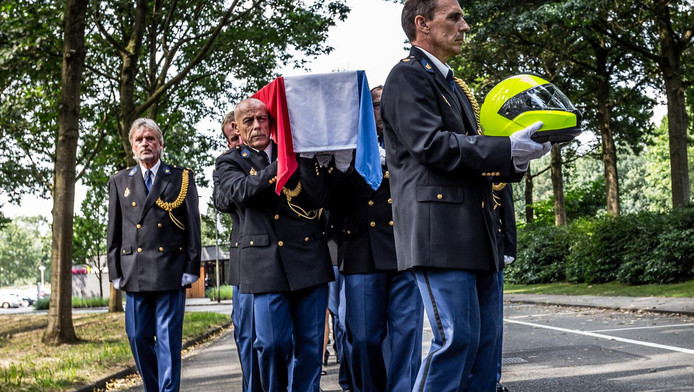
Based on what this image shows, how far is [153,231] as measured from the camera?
20.7 feet

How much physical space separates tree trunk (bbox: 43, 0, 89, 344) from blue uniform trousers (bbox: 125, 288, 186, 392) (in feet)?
24.8

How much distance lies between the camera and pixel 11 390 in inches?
284

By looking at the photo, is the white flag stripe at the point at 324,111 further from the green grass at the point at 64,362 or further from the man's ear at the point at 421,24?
the green grass at the point at 64,362

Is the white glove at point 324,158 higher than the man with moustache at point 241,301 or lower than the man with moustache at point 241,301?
higher

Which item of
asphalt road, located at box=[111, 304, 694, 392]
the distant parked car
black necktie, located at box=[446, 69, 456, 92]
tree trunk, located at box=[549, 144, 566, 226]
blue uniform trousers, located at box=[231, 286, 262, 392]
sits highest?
tree trunk, located at box=[549, 144, 566, 226]

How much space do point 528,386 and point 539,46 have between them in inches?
819

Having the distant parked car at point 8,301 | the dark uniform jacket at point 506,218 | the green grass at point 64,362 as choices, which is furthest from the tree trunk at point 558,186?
the distant parked car at point 8,301

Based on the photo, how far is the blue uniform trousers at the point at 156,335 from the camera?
604cm

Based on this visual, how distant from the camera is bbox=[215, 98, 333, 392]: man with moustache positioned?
5.03 metres

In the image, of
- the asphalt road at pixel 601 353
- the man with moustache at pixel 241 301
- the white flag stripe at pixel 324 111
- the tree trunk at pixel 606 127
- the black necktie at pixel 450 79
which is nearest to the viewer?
the black necktie at pixel 450 79

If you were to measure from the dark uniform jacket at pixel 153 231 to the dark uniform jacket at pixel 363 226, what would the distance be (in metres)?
1.31

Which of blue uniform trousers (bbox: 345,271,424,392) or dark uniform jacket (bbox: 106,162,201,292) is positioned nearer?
blue uniform trousers (bbox: 345,271,424,392)

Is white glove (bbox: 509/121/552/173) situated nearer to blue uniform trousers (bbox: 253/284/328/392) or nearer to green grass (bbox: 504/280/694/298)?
blue uniform trousers (bbox: 253/284/328/392)

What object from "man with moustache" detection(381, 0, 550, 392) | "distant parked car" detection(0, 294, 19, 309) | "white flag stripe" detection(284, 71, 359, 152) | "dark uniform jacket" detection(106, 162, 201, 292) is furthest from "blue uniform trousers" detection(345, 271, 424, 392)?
"distant parked car" detection(0, 294, 19, 309)
